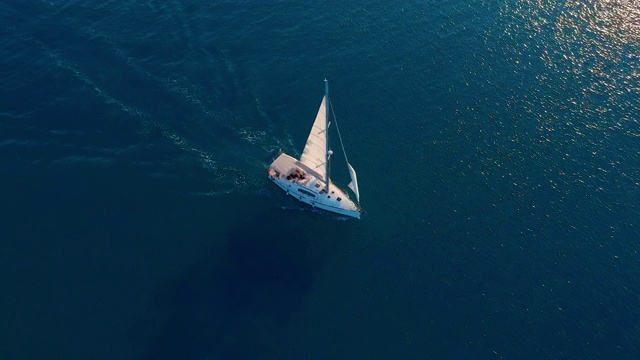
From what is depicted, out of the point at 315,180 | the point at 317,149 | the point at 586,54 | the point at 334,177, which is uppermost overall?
the point at 586,54

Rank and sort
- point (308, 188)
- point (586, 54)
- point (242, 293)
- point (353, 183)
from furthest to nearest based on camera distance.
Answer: point (586, 54) < point (308, 188) < point (353, 183) < point (242, 293)

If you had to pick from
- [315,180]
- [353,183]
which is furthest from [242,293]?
[353,183]

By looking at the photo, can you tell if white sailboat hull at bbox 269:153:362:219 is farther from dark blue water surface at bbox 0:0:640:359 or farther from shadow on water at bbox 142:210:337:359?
shadow on water at bbox 142:210:337:359

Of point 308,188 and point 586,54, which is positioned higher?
point 586,54

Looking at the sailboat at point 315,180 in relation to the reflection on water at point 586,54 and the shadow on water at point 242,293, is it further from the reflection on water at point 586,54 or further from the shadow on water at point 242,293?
the reflection on water at point 586,54

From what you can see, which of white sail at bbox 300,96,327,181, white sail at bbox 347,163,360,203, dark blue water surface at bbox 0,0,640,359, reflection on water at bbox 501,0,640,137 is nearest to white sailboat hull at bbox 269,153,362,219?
white sail at bbox 300,96,327,181

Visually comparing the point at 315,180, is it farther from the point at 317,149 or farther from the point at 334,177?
the point at 334,177

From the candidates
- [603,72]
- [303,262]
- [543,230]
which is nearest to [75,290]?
[303,262]

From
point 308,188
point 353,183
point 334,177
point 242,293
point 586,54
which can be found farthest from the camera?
point 586,54
